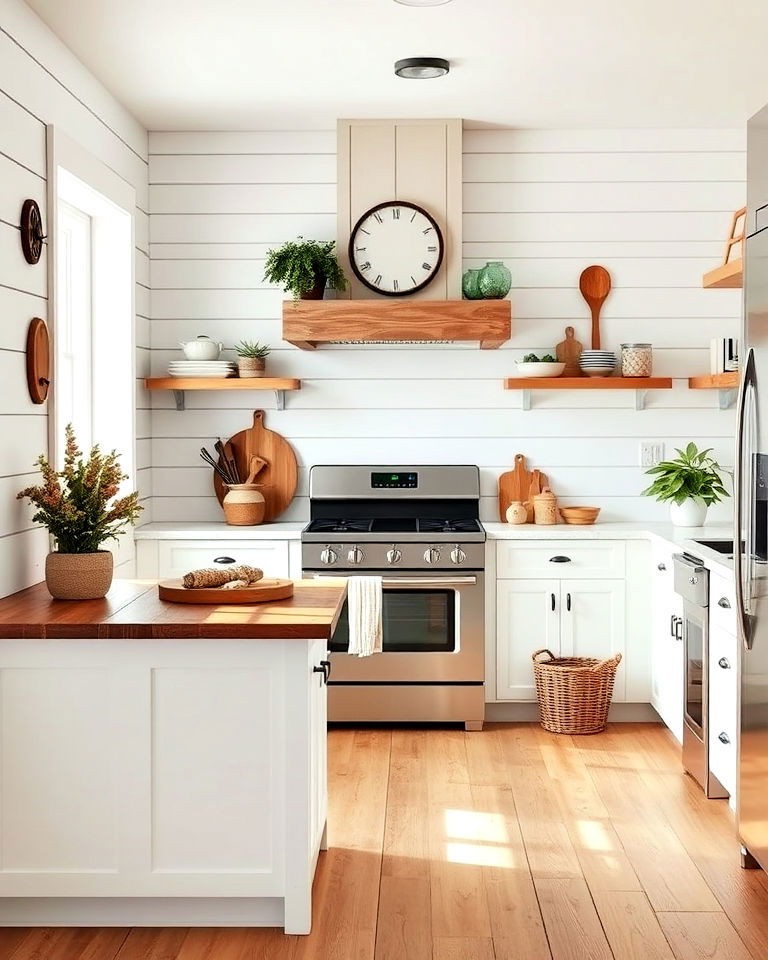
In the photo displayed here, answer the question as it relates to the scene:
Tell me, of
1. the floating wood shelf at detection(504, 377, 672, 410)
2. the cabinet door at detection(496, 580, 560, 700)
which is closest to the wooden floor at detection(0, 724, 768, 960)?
the cabinet door at detection(496, 580, 560, 700)

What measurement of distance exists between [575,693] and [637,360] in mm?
1492

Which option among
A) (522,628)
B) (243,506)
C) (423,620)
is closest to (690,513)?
(522,628)

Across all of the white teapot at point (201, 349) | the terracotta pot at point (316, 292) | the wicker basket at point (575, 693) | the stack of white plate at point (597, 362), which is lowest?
the wicker basket at point (575, 693)

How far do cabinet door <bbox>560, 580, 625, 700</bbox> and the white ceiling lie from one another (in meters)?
2.05

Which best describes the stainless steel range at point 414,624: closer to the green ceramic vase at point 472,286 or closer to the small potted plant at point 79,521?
the green ceramic vase at point 472,286

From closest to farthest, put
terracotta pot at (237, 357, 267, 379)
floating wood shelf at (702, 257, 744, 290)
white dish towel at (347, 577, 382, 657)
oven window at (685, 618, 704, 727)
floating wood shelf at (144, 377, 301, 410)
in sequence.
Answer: floating wood shelf at (702, 257, 744, 290)
oven window at (685, 618, 704, 727)
white dish towel at (347, 577, 382, 657)
floating wood shelf at (144, 377, 301, 410)
terracotta pot at (237, 357, 267, 379)

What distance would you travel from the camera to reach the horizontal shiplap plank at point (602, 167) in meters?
5.10

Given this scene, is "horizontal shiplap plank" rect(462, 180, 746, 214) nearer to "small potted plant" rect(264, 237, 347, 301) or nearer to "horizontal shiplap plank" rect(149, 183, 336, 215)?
"horizontal shiplap plank" rect(149, 183, 336, 215)

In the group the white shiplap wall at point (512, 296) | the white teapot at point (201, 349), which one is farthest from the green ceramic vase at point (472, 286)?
the white teapot at point (201, 349)

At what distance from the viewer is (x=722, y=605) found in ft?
11.9

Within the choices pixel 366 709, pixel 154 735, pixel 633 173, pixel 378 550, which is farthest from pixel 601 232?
pixel 154 735

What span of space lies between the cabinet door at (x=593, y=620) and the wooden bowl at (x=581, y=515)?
320mm

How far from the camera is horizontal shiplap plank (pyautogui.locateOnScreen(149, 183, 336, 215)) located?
5129mm

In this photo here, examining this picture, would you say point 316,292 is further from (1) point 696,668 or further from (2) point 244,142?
(1) point 696,668
